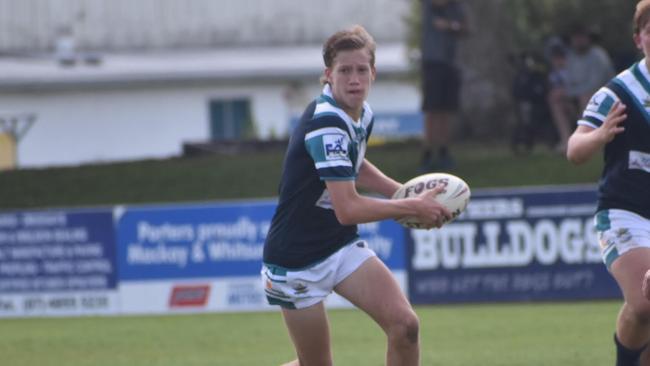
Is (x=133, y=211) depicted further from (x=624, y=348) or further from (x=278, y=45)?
(x=278, y=45)

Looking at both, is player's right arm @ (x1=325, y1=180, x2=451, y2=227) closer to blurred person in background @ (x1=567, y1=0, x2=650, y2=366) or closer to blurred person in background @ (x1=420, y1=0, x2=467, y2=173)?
blurred person in background @ (x1=567, y1=0, x2=650, y2=366)

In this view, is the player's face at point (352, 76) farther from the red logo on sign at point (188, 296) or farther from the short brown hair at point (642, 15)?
the red logo on sign at point (188, 296)

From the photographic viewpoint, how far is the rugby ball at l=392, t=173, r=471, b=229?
7.41 metres

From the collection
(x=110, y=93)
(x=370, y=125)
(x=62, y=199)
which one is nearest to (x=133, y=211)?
(x=62, y=199)

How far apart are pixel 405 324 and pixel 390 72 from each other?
31335mm

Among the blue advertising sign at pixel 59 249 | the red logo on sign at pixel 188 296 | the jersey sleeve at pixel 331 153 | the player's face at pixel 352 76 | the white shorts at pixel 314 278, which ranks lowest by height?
the red logo on sign at pixel 188 296

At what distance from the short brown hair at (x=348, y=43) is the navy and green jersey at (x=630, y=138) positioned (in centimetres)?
120

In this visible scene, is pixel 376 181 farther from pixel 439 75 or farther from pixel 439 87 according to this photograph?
pixel 439 75

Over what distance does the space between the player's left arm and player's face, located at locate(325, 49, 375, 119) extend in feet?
2.34

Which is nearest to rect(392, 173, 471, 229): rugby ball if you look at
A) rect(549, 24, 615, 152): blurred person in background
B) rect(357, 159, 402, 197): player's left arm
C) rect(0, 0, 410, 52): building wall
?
rect(357, 159, 402, 197): player's left arm

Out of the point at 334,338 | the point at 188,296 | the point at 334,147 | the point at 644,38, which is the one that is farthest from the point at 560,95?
the point at 334,147

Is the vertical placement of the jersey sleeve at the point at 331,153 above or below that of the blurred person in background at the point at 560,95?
above

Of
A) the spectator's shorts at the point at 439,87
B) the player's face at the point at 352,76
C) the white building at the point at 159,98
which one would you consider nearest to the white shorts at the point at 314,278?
the player's face at the point at 352,76

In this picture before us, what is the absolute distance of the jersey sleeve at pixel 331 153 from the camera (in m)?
7.29
